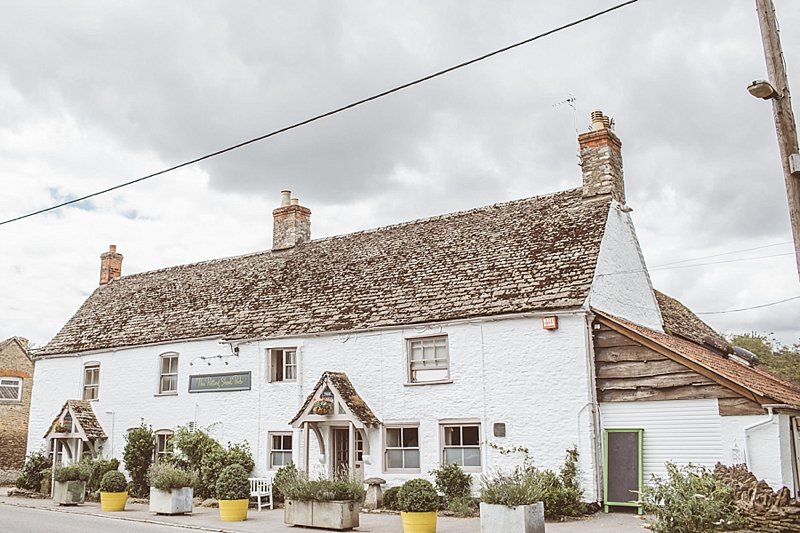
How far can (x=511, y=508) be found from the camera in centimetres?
1228

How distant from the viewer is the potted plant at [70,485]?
20453 mm

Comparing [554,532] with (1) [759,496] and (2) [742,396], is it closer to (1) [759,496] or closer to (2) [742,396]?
(1) [759,496]

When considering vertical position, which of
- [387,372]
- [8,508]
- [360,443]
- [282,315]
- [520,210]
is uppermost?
[520,210]

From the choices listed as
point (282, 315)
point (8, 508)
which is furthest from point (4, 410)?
point (282, 315)

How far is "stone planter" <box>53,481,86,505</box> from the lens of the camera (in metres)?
20.4

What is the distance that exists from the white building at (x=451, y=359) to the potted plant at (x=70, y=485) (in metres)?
3.33

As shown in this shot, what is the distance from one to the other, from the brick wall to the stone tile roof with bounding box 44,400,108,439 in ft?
20.4

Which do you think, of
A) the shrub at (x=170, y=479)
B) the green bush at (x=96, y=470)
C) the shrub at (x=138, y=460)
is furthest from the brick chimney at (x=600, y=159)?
the green bush at (x=96, y=470)

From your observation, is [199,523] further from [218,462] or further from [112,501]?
[218,462]

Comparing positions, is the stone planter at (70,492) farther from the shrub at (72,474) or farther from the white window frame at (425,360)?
the white window frame at (425,360)

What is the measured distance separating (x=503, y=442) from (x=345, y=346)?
17.4 feet

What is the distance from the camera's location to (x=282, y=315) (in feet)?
74.2

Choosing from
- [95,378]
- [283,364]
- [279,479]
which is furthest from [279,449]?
[95,378]

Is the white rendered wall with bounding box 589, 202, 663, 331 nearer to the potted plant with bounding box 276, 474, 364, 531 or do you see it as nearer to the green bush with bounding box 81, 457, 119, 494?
the potted plant with bounding box 276, 474, 364, 531
